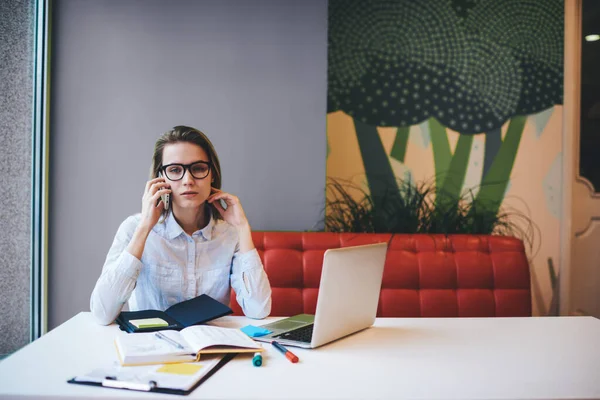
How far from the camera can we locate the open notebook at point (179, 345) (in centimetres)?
115

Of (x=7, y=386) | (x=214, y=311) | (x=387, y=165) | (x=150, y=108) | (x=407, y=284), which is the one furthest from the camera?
(x=387, y=165)

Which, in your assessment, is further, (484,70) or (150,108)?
A: (484,70)

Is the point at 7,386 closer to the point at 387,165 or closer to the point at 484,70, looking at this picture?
the point at 387,165

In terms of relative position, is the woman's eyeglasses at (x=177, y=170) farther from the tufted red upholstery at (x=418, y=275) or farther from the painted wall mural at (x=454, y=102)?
the painted wall mural at (x=454, y=102)

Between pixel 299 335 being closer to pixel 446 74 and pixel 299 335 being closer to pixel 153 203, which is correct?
pixel 153 203

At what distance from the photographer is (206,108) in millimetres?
2752

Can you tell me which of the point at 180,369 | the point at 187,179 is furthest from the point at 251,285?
the point at 180,369

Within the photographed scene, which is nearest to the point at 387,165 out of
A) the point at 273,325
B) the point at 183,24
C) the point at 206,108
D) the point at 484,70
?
the point at 484,70

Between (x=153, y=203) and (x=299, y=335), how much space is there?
0.68 m

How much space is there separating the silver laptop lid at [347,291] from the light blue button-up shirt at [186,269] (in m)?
0.41

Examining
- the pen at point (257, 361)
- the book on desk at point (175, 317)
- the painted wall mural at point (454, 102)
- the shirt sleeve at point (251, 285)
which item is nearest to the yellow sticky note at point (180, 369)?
→ the pen at point (257, 361)

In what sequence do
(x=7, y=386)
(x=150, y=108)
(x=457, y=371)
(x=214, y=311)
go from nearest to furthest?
1. (x=7, y=386)
2. (x=457, y=371)
3. (x=214, y=311)
4. (x=150, y=108)

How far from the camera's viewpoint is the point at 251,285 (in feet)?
5.85

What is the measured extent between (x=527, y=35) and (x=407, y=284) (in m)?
2.01
